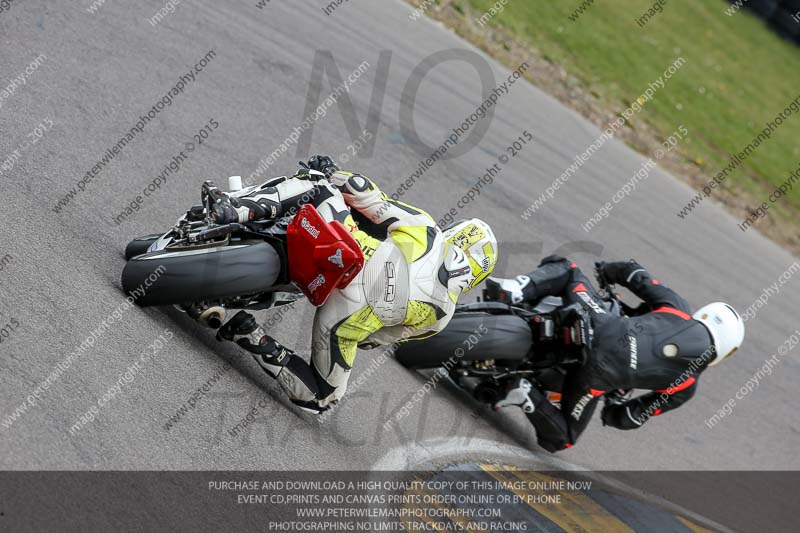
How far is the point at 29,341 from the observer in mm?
4395

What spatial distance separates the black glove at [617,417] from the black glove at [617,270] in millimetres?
951

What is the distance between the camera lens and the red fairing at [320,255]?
15.6ft

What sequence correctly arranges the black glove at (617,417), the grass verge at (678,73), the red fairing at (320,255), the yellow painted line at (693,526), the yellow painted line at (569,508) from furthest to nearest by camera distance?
the grass verge at (678,73) < the yellow painted line at (693,526) < the black glove at (617,417) < the yellow painted line at (569,508) < the red fairing at (320,255)

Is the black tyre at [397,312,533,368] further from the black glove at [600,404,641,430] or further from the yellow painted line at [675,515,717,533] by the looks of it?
the yellow painted line at [675,515,717,533]

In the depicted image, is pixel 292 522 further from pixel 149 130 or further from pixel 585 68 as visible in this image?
pixel 585 68

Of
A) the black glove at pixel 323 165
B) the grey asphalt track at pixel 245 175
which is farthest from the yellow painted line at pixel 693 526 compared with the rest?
the black glove at pixel 323 165

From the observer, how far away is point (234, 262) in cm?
480

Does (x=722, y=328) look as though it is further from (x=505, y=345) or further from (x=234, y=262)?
(x=234, y=262)

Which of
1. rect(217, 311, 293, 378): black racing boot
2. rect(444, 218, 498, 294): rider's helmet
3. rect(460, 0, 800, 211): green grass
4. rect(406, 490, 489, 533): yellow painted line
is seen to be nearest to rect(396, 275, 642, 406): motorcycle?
rect(444, 218, 498, 294): rider's helmet

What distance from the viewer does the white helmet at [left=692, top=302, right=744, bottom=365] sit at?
20.6ft

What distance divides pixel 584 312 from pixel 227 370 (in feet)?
8.28

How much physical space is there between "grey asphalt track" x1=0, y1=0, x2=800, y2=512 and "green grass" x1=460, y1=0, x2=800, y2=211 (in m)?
1.95

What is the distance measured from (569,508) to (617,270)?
72.1 inches

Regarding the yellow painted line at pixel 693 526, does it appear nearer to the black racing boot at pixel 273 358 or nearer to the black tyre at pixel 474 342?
the black tyre at pixel 474 342
